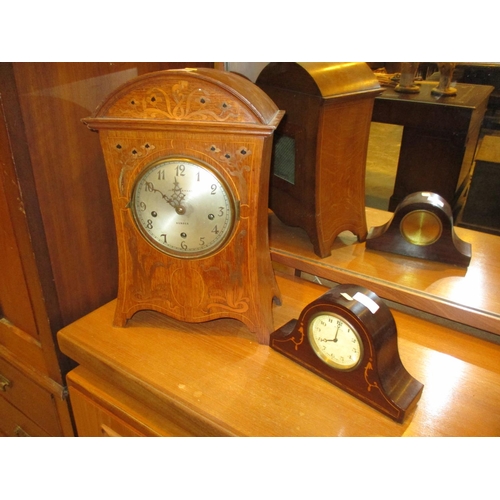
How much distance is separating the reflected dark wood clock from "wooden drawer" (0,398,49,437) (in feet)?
2.78

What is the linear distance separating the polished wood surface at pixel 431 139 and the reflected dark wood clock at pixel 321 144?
1.07 feet

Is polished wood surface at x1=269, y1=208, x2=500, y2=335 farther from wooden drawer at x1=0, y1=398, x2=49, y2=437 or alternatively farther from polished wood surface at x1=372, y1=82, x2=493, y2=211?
wooden drawer at x1=0, y1=398, x2=49, y2=437

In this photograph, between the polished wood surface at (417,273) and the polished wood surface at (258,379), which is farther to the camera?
the polished wood surface at (417,273)

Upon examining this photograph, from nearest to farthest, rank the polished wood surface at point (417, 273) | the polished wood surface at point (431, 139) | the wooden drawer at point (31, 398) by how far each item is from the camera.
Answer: the polished wood surface at point (417, 273) → the wooden drawer at point (31, 398) → the polished wood surface at point (431, 139)

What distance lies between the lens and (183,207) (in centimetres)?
74

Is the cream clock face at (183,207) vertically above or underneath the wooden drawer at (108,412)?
above

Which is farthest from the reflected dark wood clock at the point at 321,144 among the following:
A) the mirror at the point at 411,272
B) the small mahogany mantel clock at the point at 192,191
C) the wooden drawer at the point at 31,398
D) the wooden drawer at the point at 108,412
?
the wooden drawer at the point at 31,398

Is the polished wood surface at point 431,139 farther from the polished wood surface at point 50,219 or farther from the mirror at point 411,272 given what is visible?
the polished wood surface at point 50,219

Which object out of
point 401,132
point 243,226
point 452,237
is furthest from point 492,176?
point 243,226

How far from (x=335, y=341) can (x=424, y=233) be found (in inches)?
17.6

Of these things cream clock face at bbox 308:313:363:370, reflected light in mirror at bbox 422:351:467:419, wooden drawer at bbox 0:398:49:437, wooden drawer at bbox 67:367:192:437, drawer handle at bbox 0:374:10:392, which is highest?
cream clock face at bbox 308:313:363:370

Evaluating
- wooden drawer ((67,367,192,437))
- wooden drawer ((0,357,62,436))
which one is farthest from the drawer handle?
wooden drawer ((67,367,192,437))

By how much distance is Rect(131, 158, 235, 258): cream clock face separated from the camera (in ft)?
2.35

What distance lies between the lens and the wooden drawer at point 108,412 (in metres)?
0.77
